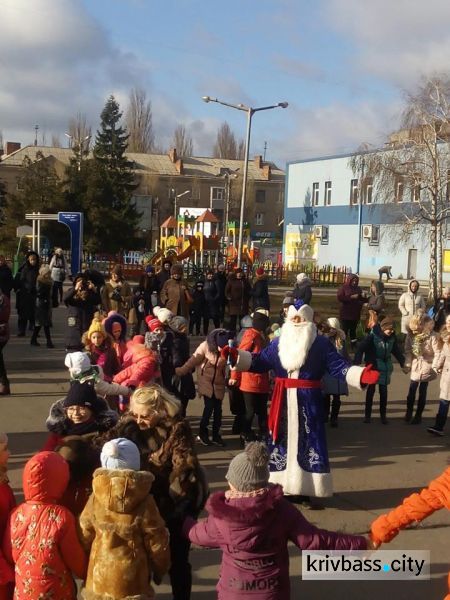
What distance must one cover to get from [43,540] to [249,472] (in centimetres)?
104

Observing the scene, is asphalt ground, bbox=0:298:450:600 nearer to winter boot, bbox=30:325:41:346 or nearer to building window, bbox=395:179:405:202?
winter boot, bbox=30:325:41:346

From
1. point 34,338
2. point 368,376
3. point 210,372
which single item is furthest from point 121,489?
point 34,338

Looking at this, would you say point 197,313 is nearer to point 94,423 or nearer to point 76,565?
point 94,423

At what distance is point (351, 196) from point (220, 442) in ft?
137

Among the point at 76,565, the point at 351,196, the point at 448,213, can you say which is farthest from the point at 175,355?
the point at 351,196

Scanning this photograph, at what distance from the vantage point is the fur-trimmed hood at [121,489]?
346cm

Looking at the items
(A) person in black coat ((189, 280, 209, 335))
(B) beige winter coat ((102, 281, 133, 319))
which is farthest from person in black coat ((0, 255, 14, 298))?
(A) person in black coat ((189, 280, 209, 335))

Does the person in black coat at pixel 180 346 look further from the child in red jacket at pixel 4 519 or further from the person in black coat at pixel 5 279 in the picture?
the person in black coat at pixel 5 279

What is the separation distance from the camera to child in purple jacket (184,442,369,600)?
3473 mm

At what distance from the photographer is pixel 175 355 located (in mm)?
8117

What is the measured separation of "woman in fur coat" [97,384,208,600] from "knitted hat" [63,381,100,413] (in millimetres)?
432

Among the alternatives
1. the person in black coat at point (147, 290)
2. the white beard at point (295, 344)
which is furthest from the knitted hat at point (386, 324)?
the person in black coat at point (147, 290)

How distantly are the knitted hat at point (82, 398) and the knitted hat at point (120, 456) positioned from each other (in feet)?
4.15

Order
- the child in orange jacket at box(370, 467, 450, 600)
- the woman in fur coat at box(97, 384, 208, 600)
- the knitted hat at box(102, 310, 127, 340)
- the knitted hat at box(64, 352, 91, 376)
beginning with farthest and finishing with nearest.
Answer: the knitted hat at box(102, 310, 127, 340) < the knitted hat at box(64, 352, 91, 376) < the woman in fur coat at box(97, 384, 208, 600) < the child in orange jacket at box(370, 467, 450, 600)
